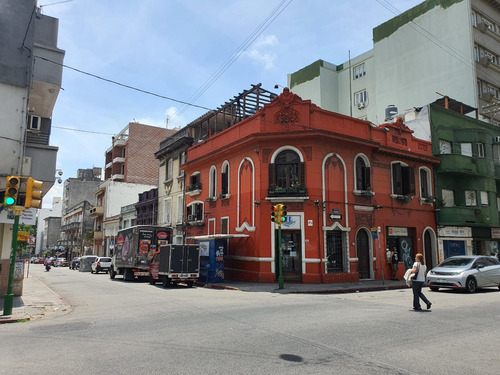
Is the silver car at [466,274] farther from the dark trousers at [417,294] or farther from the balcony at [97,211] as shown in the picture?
the balcony at [97,211]

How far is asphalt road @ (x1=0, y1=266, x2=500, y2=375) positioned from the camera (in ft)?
18.6

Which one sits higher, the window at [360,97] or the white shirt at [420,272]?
Result: the window at [360,97]

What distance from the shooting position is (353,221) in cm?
2186

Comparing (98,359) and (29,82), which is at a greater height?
Answer: (29,82)

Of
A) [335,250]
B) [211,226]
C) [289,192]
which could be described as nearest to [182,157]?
[211,226]

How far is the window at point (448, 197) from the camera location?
2813 cm

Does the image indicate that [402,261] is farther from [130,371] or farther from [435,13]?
[435,13]

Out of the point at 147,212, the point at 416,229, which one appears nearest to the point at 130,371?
the point at 416,229

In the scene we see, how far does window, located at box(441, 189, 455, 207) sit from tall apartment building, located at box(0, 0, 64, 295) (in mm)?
25471

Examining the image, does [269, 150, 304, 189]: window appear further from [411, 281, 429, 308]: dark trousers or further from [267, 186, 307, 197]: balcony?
[411, 281, 429, 308]: dark trousers

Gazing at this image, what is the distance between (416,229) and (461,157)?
22.6 feet

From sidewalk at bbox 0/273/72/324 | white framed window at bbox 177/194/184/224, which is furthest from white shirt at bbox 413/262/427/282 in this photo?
white framed window at bbox 177/194/184/224

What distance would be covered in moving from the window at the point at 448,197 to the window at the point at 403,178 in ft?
15.2

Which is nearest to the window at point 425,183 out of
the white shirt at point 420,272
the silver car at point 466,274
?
the silver car at point 466,274
